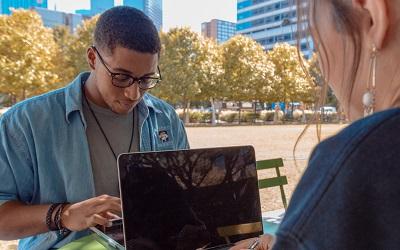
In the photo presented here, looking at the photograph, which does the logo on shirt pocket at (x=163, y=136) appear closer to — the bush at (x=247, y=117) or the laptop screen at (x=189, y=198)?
the laptop screen at (x=189, y=198)

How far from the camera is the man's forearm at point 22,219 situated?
139 cm

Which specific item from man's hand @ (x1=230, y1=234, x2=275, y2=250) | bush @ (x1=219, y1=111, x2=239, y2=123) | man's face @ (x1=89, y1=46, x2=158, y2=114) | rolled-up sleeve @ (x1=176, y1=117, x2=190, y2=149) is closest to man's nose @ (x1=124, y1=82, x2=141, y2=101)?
man's face @ (x1=89, y1=46, x2=158, y2=114)

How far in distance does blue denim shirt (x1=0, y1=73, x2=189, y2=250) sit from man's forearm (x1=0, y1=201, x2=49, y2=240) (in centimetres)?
5

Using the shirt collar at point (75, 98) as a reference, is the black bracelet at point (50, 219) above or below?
below

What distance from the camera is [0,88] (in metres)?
10.8

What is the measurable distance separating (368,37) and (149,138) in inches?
56.2

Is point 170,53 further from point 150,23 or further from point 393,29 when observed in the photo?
point 393,29

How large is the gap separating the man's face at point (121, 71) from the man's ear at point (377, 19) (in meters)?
1.24

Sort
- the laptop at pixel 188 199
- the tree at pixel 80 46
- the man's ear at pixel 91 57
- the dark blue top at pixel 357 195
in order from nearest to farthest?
the dark blue top at pixel 357 195 < the laptop at pixel 188 199 < the man's ear at pixel 91 57 < the tree at pixel 80 46

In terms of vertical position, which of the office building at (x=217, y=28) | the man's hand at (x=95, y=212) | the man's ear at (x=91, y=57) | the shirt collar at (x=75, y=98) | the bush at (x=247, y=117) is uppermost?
the office building at (x=217, y=28)

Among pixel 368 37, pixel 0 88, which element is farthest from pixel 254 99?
pixel 368 37

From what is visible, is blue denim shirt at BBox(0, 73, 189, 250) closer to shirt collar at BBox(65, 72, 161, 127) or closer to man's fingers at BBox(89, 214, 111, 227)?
shirt collar at BBox(65, 72, 161, 127)

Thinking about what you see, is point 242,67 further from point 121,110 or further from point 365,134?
point 365,134

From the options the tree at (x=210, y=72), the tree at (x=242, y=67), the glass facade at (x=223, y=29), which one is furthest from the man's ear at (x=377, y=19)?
the glass facade at (x=223, y=29)
